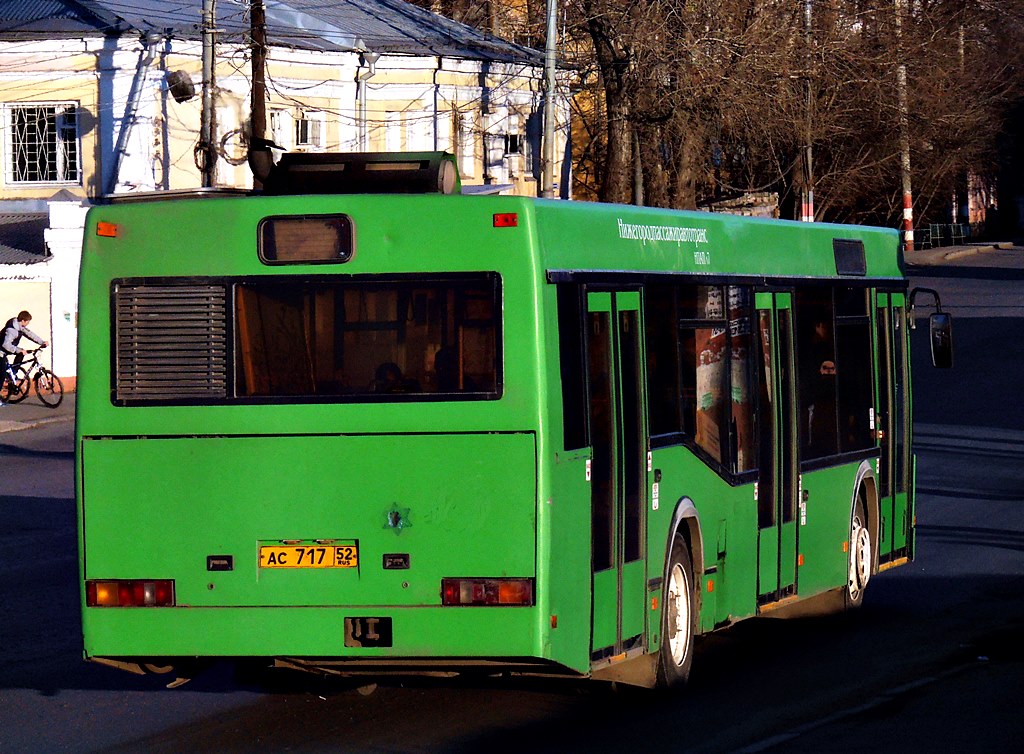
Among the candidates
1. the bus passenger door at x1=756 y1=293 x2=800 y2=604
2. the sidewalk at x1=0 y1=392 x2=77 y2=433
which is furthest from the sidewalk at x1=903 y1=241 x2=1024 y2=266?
the bus passenger door at x1=756 y1=293 x2=800 y2=604

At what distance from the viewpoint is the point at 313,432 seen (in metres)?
7.75

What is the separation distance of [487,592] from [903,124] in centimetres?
5071

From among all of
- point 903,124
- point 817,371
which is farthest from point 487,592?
point 903,124

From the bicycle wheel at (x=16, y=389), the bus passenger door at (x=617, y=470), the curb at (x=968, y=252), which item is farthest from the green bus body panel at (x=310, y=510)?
the curb at (x=968, y=252)

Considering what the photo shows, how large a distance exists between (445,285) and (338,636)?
1589 mm

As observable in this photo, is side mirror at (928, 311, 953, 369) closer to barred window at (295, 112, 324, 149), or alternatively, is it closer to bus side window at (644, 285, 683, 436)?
bus side window at (644, 285, 683, 436)

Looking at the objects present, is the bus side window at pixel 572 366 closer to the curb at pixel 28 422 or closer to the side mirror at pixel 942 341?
the side mirror at pixel 942 341

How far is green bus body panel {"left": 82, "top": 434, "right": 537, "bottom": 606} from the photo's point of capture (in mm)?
7566

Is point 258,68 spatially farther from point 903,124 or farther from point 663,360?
point 903,124

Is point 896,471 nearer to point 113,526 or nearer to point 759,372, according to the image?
point 759,372

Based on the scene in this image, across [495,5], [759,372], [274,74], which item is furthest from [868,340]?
[495,5]

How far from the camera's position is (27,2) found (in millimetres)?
41750

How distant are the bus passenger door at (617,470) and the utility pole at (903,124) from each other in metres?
43.6

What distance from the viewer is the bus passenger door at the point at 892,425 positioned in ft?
42.0
